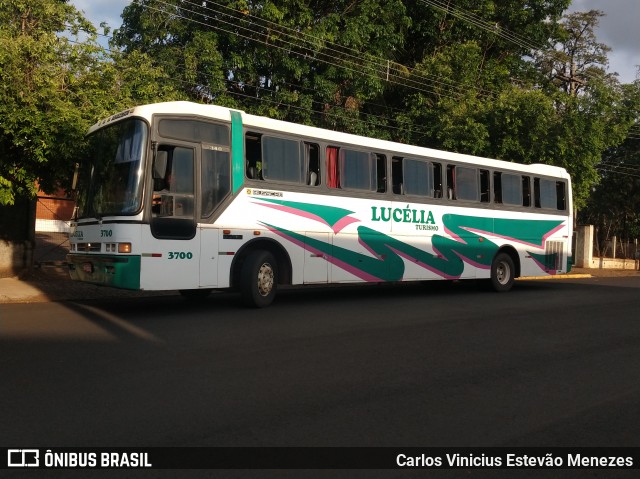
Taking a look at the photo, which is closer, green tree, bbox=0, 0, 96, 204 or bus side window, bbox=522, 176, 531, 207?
green tree, bbox=0, 0, 96, 204

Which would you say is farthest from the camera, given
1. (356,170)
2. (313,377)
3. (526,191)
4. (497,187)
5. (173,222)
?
(526,191)

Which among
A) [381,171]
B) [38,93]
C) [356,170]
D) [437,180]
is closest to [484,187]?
[437,180]

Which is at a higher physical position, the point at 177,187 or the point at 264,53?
the point at 264,53

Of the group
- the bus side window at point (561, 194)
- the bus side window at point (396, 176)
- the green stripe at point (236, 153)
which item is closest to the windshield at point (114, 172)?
the green stripe at point (236, 153)

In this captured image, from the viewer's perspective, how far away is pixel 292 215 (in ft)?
38.6

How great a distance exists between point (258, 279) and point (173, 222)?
6.43 ft

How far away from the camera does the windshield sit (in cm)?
979

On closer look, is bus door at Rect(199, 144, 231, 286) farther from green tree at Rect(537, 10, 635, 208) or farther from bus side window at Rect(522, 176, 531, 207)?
green tree at Rect(537, 10, 635, 208)

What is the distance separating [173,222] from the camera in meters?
9.95

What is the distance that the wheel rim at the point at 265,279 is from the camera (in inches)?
439

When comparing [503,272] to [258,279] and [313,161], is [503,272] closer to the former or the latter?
[313,161]

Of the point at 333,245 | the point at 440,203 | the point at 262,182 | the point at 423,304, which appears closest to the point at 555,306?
the point at 423,304

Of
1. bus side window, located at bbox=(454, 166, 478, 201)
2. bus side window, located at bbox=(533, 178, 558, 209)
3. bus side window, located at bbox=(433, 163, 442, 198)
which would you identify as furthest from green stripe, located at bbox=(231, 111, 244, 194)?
bus side window, located at bbox=(533, 178, 558, 209)

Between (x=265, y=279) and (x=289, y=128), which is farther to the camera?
(x=289, y=128)
